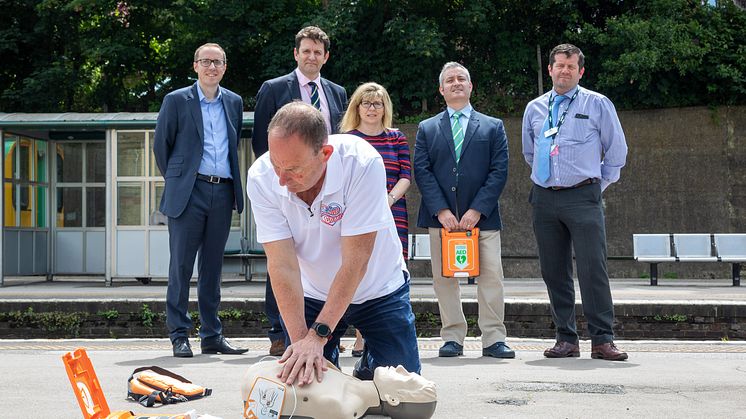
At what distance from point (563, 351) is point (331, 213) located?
3.21 meters

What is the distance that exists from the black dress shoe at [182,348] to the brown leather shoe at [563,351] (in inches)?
95.9

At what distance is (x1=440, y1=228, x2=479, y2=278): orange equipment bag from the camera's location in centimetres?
664

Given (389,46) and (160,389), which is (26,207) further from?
(160,389)

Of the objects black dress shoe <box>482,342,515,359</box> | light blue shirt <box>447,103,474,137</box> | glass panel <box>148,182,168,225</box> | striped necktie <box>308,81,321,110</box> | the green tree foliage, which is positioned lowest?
black dress shoe <box>482,342,515,359</box>

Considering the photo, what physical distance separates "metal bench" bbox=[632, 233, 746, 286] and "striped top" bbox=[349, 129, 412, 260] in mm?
9973

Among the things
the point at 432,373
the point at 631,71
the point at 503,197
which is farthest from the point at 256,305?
the point at 631,71

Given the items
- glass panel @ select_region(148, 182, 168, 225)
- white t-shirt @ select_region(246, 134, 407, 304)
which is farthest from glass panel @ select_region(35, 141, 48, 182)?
white t-shirt @ select_region(246, 134, 407, 304)

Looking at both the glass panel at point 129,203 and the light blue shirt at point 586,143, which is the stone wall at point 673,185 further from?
the light blue shirt at point 586,143

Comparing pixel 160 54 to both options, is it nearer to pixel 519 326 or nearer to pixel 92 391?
pixel 519 326

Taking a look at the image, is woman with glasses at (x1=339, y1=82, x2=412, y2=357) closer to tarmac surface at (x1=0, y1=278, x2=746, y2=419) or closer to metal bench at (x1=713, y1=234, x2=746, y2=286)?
tarmac surface at (x1=0, y1=278, x2=746, y2=419)

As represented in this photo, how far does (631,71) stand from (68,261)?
39.7ft

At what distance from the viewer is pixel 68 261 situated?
54.1 ft

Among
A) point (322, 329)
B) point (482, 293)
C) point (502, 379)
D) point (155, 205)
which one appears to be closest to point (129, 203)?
point (155, 205)

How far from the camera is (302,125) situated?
11.6 ft
